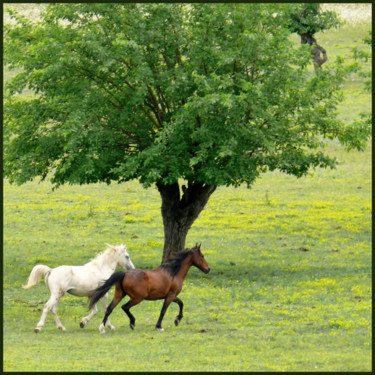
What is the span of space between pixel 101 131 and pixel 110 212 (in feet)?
55.0

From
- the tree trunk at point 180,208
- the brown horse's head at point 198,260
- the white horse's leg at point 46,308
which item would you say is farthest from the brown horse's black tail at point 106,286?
the tree trunk at point 180,208

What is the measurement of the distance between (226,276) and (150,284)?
10.5 metres

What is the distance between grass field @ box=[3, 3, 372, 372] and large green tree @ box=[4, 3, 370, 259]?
4.60 metres

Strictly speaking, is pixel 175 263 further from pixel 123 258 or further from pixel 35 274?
pixel 35 274

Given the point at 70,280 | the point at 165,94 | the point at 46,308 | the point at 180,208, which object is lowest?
the point at 46,308

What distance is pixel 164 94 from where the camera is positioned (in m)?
28.8

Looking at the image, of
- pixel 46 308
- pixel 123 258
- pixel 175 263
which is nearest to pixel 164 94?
pixel 123 258

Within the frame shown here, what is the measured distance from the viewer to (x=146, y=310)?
23.1 metres

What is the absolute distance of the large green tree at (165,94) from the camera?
26.6 m

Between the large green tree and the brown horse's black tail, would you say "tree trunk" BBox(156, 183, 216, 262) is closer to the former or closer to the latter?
the large green tree

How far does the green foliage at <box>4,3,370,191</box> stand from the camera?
26.6 metres

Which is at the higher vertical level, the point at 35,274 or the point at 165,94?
the point at 165,94

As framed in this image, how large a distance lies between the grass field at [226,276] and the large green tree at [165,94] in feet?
15.1

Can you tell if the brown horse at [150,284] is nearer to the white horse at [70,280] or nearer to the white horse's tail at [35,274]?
the white horse at [70,280]
